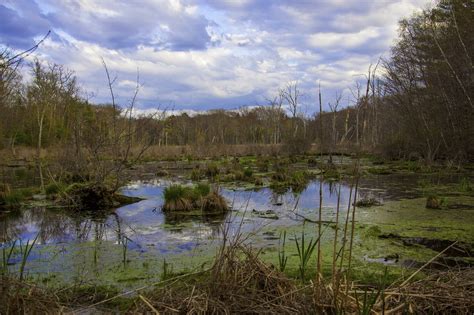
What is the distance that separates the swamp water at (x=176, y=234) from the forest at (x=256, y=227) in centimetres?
5

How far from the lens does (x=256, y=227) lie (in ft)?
30.4

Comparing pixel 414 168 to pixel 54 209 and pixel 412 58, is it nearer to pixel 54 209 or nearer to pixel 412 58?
pixel 412 58

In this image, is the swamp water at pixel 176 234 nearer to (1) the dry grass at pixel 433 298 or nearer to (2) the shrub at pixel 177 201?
(2) the shrub at pixel 177 201

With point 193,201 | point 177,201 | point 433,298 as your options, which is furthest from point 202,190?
point 433,298

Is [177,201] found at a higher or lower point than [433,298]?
lower

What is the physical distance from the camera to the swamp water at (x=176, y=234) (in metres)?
6.48

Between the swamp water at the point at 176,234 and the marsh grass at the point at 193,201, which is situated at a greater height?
the marsh grass at the point at 193,201

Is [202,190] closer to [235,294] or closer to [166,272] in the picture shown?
[166,272]

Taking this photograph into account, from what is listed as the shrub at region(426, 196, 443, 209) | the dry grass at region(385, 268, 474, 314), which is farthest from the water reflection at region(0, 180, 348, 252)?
the dry grass at region(385, 268, 474, 314)

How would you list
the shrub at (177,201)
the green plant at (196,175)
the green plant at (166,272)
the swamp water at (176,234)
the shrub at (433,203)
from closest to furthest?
the green plant at (166,272) < the swamp water at (176,234) < the shrub at (433,203) < the shrub at (177,201) < the green plant at (196,175)

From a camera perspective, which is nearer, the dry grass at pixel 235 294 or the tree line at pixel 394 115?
the dry grass at pixel 235 294

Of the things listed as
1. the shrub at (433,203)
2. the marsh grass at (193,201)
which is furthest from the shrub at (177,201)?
the shrub at (433,203)

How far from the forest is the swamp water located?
47 millimetres

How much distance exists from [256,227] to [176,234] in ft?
5.55
